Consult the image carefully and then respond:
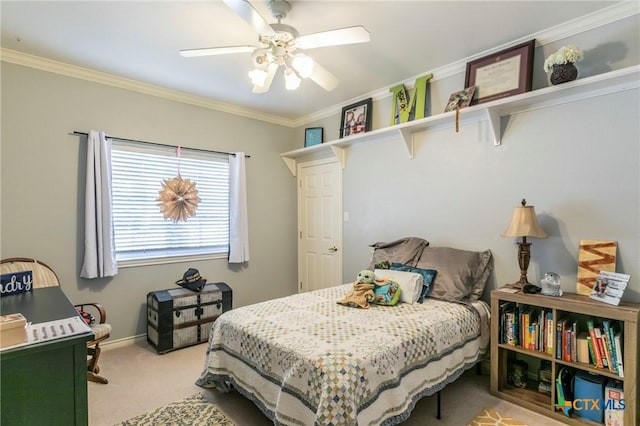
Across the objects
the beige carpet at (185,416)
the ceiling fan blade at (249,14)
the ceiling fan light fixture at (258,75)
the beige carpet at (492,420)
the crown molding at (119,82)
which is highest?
the crown molding at (119,82)

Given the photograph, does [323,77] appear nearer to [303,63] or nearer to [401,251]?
[303,63]

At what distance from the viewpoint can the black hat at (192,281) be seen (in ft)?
11.1

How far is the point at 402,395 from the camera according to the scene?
1768 mm

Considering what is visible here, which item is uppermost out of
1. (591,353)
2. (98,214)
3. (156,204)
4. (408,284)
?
(156,204)

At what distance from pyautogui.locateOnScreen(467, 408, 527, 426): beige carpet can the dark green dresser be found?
2.12 metres

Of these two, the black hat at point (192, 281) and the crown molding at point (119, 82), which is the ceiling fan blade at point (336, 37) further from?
the black hat at point (192, 281)

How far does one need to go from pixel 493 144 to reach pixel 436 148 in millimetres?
520

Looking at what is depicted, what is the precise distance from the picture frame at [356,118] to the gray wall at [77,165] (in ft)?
3.88

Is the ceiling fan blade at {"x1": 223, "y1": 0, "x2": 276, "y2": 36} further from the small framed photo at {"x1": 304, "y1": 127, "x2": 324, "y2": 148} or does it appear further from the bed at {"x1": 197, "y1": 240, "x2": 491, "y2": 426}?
the small framed photo at {"x1": 304, "y1": 127, "x2": 324, "y2": 148}

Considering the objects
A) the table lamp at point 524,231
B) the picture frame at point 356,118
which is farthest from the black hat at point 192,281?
the table lamp at point 524,231

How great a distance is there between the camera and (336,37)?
6.22 ft

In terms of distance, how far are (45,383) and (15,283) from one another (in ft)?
2.94

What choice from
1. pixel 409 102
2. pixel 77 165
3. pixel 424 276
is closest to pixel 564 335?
pixel 424 276

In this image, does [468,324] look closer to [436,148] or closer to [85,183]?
[436,148]
